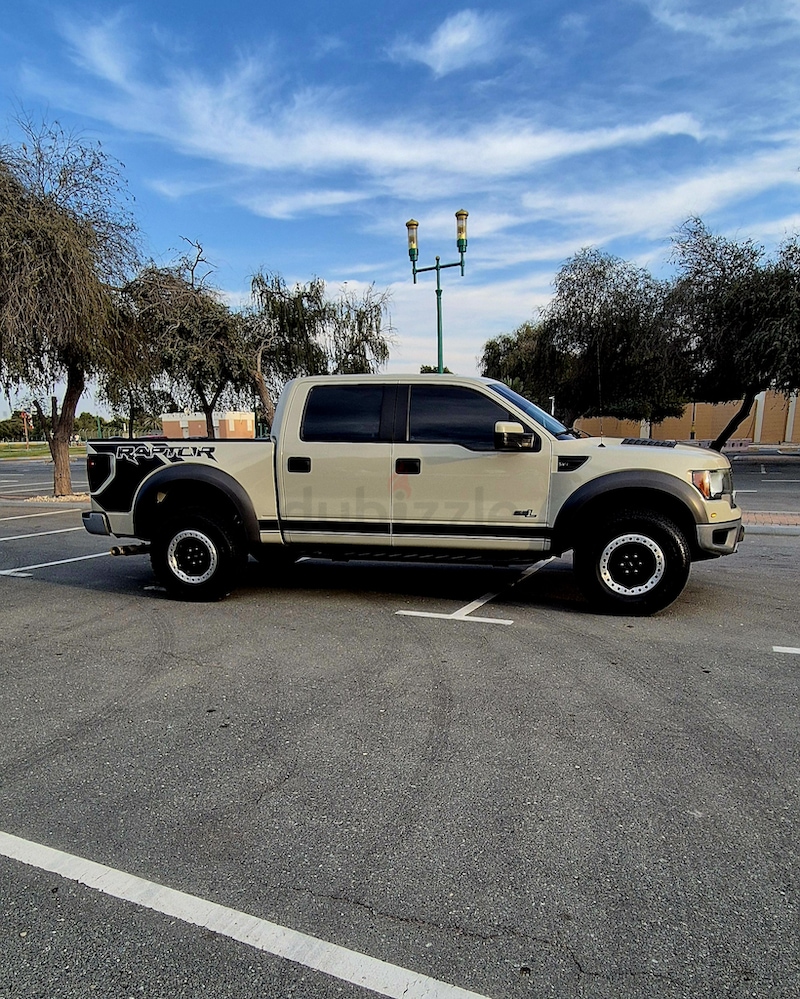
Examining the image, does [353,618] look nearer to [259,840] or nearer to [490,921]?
[259,840]

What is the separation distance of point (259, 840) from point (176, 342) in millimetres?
17128

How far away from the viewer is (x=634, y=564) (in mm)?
5312

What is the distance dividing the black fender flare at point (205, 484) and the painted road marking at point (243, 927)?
3.50 metres

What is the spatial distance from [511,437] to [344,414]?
5.19ft

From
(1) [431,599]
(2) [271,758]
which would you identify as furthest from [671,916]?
(1) [431,599]

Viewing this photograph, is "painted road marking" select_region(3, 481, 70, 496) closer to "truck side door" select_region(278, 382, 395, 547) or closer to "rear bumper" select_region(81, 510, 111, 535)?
"rear bumper" select_region(81, 510, 111, 535)

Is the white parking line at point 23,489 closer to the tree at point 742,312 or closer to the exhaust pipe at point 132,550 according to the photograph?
the exhaust pipe at point 132,550

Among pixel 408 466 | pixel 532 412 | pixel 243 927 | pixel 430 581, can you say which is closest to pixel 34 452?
pixel 430 581

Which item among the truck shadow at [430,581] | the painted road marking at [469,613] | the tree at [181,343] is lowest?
the truck shadow at [430,581]

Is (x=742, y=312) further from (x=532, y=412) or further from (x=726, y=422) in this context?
(x=726, y=422)

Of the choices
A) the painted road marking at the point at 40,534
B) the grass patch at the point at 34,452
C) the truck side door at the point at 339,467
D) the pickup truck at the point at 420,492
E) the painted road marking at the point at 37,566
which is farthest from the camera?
the grass patch at the point at 34,452

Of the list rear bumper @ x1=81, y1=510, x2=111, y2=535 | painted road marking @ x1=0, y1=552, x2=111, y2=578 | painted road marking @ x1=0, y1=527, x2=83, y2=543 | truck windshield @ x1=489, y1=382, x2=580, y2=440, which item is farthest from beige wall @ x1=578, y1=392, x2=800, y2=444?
rear bumper @ x1=81, y1=510, x2=111, y2=535

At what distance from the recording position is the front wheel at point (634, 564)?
5156 millimetres

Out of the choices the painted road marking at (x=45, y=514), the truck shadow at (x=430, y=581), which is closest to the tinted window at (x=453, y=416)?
the truck shadow at (x=430, y=581)
